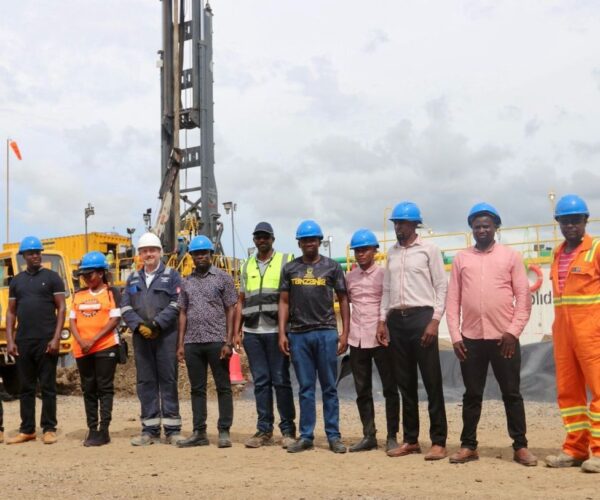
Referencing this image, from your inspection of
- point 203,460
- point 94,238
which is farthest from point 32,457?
point 94,238

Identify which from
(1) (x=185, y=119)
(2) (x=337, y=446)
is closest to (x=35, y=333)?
(2) (x=337, y=446)

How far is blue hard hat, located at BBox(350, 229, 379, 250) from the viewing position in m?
7.41

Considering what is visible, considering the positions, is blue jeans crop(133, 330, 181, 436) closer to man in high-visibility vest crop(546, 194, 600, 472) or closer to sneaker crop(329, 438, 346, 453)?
sneaker crop(329, 438, 346, 453)

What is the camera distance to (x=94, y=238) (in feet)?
105

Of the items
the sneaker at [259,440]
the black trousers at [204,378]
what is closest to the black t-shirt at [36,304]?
the black trousers at [204,378]

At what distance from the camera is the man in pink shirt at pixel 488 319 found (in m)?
6.46

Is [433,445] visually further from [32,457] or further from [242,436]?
[32,457]

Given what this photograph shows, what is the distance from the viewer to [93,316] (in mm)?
8148

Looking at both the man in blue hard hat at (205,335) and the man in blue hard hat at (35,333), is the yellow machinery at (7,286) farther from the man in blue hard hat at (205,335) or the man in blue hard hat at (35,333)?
the man in blue hard hat at (205,335)

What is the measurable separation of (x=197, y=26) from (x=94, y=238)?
1124cm

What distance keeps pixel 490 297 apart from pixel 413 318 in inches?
28.2

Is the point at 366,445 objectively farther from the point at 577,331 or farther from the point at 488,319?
the point at 577,331

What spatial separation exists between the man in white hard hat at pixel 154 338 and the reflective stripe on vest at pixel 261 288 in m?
0.74

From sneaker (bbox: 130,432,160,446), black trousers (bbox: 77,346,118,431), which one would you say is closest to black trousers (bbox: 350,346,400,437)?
sneaker (bbox: 130,432,160,446)
